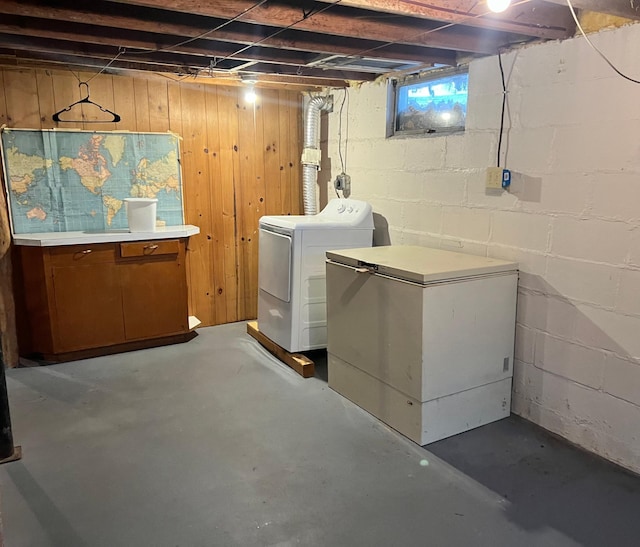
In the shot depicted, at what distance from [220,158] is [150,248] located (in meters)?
1.03

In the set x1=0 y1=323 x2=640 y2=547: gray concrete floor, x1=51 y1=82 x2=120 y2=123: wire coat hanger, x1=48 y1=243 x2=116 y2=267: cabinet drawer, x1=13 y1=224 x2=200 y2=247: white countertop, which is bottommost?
x1=0 y1=323 x2=640 y2=547: gray concrete floor

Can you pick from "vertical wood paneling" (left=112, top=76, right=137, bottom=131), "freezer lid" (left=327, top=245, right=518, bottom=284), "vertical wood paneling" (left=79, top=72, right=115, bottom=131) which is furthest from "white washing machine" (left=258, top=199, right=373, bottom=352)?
"vertical wood paneling" (left=79, top=72, right=115, bottom=131)

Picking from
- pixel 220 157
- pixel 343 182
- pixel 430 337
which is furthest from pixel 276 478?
pixel 220 157

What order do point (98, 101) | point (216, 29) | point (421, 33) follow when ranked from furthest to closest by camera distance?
point (98, 101) → point (421, 33) → point (216, 29)

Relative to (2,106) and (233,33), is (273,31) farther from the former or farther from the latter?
(2,106)

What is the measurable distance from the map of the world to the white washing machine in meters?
0.99

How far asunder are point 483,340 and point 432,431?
534 millimetres

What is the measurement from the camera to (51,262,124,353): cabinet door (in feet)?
11.8

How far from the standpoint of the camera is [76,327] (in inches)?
144

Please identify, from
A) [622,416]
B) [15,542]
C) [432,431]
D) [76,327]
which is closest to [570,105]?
[622,416]

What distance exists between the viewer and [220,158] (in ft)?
14.2

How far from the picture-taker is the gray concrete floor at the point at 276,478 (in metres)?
1.98

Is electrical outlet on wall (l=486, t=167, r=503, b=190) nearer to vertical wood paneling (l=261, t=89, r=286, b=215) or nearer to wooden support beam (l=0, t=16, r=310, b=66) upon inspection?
wooden support beam (l=0, t=16, r=310, b=66)

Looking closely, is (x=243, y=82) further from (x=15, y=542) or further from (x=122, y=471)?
(x=15, y=542)
